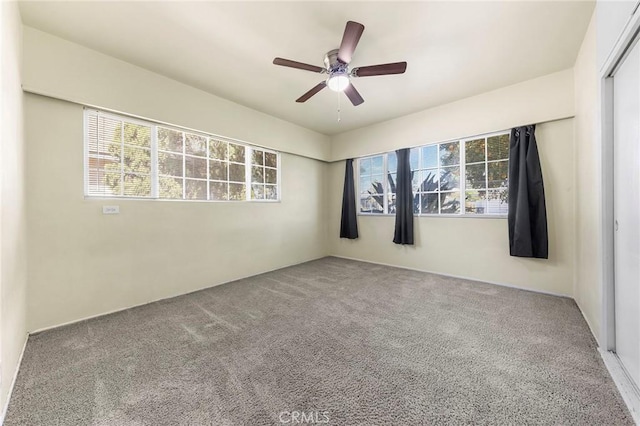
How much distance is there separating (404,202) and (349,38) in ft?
9.33

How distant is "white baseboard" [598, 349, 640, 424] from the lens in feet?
4.22

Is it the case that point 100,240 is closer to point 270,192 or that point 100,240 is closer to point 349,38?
point 270,192

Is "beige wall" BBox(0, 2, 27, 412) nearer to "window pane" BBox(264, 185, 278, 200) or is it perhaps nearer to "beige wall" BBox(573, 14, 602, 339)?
"window pane" BBox(264, 185, 278, 200)

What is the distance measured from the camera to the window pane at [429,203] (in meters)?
3.95

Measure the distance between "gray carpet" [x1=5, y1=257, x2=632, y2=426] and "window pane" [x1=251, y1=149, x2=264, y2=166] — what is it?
7.60ft

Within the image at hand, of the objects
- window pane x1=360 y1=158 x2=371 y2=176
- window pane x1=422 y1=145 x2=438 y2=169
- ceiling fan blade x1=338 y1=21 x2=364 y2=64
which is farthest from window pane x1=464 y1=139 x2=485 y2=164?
ceiling fan blade x1=338 y1=21 x2=364 y2=64

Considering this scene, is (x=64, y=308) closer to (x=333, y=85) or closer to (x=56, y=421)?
(x=56, y=421)

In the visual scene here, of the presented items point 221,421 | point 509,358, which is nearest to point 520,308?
point 509,358

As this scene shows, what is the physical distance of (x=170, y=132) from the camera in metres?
3.08

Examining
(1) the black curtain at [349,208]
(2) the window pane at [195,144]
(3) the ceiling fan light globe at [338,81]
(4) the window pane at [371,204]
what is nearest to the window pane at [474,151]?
(4) the window pane at [371,204]

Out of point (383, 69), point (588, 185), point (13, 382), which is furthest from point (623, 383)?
point (13, 382)

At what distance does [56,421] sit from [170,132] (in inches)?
113

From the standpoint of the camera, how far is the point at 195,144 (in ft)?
10.9

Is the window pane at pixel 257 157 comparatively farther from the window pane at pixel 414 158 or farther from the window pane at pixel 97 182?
the window pane at pixel 414 158
